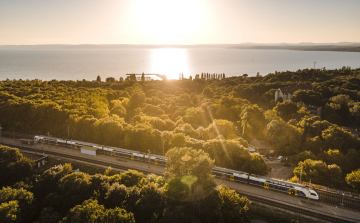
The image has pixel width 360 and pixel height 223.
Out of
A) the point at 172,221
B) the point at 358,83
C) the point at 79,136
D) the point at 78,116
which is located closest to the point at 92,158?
the point at 79,136

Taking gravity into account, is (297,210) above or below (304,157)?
below

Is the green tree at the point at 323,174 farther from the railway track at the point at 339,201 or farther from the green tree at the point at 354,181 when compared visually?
the railway track at the point at 339,201

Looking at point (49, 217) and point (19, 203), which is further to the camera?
point (19, 203)

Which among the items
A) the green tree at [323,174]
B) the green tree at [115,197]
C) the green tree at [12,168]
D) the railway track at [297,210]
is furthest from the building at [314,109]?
the green tree at [12,168]

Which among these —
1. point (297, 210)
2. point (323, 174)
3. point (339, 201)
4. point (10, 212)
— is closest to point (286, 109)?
point (323, 174)

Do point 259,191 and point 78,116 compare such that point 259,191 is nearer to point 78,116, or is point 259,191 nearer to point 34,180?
point 34,180

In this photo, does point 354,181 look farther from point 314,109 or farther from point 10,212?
point 10,212
